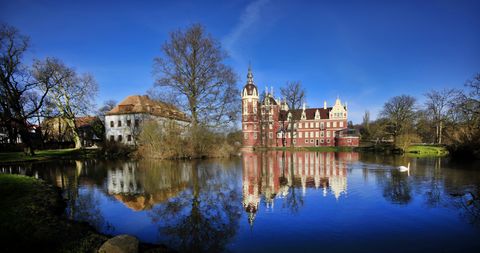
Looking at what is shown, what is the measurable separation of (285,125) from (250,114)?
34.3 feet

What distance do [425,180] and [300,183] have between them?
7143 mm

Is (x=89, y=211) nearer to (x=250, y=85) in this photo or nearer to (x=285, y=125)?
(x=250, y=85)

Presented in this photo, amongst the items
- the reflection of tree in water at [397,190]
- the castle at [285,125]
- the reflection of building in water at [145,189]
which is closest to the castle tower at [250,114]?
the castle at [285,125]

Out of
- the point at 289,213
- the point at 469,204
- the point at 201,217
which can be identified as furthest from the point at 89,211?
the point at 469,204

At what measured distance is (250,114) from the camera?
63938mm

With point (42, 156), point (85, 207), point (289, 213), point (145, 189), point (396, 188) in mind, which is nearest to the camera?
point (289, 213)

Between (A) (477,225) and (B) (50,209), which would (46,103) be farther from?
(A) (477,225)

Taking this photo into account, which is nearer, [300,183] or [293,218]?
[293,218]

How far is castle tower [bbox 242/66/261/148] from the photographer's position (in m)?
63.2

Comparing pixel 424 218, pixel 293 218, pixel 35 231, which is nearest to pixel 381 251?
pixel 293 218

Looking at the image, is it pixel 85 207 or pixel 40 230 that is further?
pixel 85 207

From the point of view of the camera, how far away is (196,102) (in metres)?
29.2

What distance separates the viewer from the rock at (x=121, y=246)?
5.16 metres

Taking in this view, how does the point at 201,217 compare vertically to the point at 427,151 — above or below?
above
